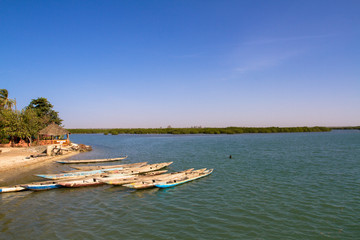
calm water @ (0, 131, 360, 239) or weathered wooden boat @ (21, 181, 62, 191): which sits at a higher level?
weathered wooden boat @ (21, 181, 62, 191)

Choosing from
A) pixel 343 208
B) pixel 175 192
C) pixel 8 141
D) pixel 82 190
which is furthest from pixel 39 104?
pixel 343 208

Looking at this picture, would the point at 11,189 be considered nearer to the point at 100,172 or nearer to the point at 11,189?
the point at 11,189

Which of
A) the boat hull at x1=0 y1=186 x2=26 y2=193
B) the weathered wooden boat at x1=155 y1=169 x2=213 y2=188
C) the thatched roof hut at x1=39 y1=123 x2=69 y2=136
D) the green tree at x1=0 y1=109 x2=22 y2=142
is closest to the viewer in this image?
the boat hull at x1=0 y1=186 x2=26 y2=193

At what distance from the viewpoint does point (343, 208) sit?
1078 centimetres

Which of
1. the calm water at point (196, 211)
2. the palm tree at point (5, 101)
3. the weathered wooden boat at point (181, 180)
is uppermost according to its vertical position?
the palm tree at point (5, 101)

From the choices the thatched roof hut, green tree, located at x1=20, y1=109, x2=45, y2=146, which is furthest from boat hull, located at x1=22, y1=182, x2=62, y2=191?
green tree, located at x1=20, y1=109, x2=45, y2=146

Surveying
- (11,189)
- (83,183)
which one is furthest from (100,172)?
(11,189)

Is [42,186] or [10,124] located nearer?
[42,186]

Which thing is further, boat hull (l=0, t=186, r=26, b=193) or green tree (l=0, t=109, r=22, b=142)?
green tree (l=0, t=109, r=22, b=142)

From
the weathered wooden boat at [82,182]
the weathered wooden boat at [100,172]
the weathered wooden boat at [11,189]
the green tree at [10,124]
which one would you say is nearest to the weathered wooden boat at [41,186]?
the weathered wooden boat at [11,189]

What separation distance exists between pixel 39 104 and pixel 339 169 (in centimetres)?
5906

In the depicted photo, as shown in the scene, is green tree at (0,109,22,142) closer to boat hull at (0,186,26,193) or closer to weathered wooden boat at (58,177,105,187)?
boat hull at (0,186,26,193)

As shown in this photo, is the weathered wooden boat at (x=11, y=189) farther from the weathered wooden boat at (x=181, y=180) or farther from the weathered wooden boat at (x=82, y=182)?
the weathered wooden boat at (x=181, y=180)

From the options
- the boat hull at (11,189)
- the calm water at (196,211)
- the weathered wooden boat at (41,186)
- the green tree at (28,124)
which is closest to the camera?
the calm water at (196,211)
